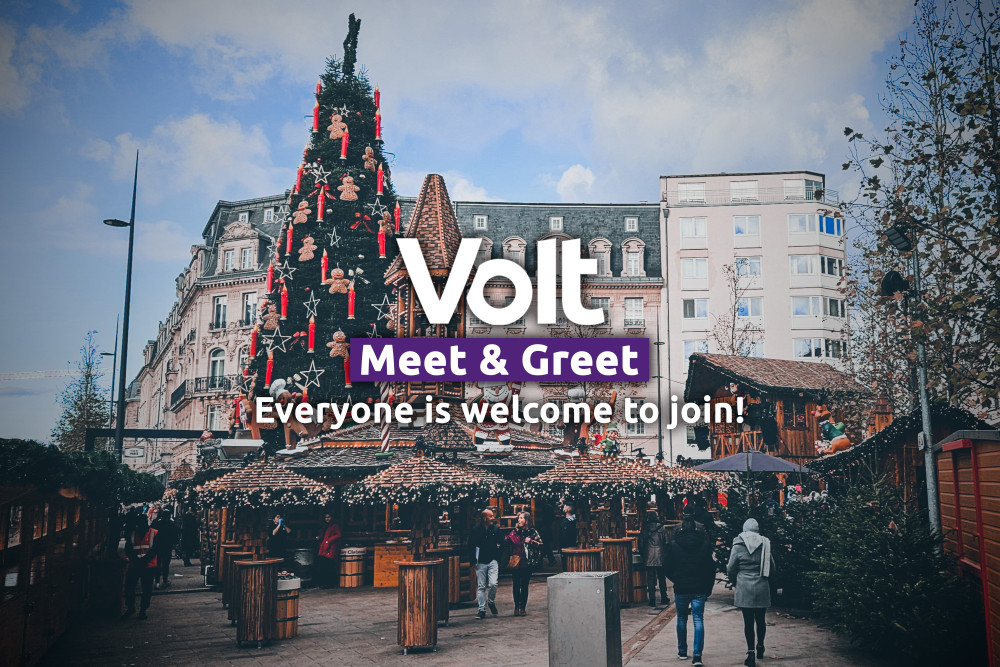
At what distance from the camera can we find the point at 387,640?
518 inches

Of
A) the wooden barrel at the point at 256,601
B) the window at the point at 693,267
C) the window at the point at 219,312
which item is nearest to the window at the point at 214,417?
the window at the point at 219,312

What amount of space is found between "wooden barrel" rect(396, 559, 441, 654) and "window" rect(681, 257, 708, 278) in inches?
1578

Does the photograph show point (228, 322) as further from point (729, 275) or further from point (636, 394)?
point (729, 275)

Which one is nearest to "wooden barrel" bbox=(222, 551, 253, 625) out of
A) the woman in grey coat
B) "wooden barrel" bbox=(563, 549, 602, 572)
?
"wooden barrel" bbox=(563, 549, 602, 572)

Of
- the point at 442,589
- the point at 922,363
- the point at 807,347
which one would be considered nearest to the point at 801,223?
the point at 807,347

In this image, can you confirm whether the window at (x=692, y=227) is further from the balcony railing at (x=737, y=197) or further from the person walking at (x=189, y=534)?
the person walking at (x=189, y=534)

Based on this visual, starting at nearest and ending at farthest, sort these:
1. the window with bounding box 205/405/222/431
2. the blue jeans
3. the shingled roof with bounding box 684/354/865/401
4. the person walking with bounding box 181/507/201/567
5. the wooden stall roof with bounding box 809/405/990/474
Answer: the blue jeans, the wooden stall roof with bounding box 809/405/990/474, the person walking with bounding box 181/507/201/567, the shingled roof with bounding box 684/354/865/401, the window with bounding box 205/405/222/431

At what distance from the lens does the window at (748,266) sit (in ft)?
162

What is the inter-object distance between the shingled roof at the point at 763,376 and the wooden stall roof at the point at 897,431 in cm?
1053

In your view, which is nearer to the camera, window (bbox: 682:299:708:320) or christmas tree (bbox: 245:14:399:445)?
christmas tree (bbox: 245:14:399:445)

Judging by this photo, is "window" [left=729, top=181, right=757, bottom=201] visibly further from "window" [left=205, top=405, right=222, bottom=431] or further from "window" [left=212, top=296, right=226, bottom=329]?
"window" [left=205, top=405, right=222, bottom=431]

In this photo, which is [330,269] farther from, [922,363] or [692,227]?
[692,227]

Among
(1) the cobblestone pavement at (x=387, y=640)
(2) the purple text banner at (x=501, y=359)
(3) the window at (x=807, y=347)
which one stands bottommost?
(1) the cobblestone pavement at (x=387, y=640)

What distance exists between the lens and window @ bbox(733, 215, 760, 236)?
49.6 meters
